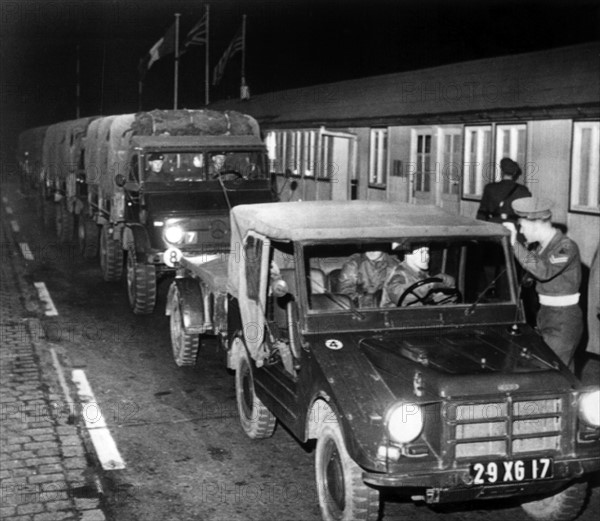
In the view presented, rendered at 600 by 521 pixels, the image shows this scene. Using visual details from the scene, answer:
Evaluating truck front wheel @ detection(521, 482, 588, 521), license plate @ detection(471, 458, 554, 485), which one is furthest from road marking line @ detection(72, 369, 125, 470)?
truck front wheel @ detection(521, 482, 588, 521)

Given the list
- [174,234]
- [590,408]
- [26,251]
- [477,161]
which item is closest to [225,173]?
[174,234]

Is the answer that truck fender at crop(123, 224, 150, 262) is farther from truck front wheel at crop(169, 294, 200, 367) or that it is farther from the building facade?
truck front wheel at crop(169, 294, 200, 367)

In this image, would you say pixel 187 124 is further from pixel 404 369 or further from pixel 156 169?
pixel 404 369

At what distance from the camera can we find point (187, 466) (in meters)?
6.39

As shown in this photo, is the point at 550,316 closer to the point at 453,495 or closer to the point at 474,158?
the point at 453,495

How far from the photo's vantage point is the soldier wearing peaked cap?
6.47 metres

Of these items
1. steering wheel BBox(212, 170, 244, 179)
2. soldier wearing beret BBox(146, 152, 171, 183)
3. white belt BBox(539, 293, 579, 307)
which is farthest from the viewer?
steering wheel BBox(212, 170, 244, 179)

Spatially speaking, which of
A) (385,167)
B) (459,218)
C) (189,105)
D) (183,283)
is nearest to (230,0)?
(189,105)

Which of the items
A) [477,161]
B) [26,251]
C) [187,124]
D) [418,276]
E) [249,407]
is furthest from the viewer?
[26,251]

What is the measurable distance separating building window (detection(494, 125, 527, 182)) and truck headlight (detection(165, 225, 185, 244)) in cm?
447

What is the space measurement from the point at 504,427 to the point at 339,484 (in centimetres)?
107

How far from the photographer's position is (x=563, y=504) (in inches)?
213

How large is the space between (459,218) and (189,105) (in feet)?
149

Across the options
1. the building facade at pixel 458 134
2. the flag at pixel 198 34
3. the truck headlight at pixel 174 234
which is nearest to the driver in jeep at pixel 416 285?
the building facade at pixel 458 134
